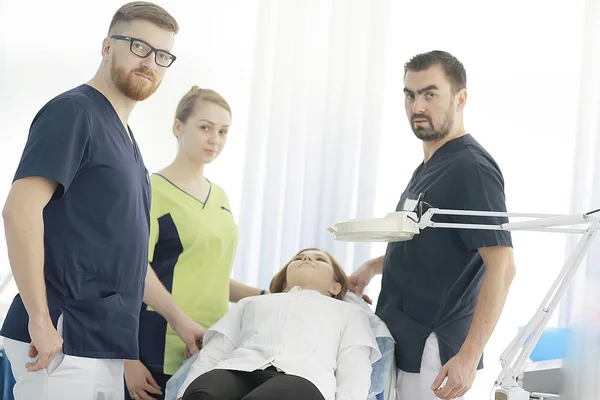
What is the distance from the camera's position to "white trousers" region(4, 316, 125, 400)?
138 cm

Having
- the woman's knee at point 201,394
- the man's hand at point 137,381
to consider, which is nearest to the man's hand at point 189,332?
the man's hand at point 137,381

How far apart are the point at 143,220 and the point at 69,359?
34 cm

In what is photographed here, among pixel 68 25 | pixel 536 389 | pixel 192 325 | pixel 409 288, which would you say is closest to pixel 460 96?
pixel 409 288

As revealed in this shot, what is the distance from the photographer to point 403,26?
2697 millimetres

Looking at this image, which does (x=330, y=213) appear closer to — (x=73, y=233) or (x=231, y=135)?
(x=231, y=135)

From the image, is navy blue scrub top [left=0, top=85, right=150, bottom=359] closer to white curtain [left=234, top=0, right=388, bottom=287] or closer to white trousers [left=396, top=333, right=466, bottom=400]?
white trousers [left=396, top=333, right=466, bottom=400]

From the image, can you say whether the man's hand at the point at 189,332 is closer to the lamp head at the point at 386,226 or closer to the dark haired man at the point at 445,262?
the dark haired man at the point at 445,262

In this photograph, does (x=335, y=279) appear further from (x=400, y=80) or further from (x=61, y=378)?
(x=61, y=378)

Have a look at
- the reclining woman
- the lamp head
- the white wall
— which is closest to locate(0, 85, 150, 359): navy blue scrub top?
the reclining woman

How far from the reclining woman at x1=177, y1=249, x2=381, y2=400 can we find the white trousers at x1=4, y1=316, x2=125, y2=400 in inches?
8.2

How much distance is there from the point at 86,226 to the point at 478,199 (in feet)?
2.93

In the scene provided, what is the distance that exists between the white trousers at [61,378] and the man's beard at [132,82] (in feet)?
1.68

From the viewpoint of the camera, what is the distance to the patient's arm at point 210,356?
1775 mm

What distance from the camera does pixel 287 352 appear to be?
1782 millimetres
